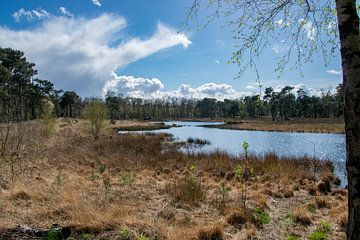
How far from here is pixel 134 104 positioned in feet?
394

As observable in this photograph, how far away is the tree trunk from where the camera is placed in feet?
8.34

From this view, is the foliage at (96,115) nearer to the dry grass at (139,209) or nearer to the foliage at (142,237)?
the dry grass at (139,209)

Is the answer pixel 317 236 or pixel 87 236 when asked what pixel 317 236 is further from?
pixel 87 236

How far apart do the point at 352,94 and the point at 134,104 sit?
11926 cm

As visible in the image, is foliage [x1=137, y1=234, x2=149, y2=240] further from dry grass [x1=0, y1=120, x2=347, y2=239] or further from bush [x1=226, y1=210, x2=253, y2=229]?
bush [x1=226, y1=210, x2=253, y2=229]

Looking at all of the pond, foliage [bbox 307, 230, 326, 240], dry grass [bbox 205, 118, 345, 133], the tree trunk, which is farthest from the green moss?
dry grass [bbox 205, 118, 345, 133]

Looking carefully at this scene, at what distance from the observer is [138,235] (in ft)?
14.0

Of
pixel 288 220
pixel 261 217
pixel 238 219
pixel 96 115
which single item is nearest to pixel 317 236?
pixel 288 220

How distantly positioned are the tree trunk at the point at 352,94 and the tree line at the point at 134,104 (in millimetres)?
872

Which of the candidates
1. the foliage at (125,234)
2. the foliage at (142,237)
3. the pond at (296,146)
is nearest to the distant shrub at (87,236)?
the foliage at (125,234)

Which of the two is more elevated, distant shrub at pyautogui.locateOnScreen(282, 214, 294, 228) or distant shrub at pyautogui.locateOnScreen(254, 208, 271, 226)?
distant shrub at pyautogui.locateOnScreen(254, 208, 271, 226)

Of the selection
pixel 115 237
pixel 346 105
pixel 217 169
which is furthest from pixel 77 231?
pixel 217 169

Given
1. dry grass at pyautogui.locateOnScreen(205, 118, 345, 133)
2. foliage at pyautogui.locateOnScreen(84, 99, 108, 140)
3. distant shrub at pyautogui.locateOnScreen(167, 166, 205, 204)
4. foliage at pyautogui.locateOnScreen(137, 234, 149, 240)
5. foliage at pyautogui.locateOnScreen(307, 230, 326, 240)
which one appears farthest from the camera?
dry grass at pyautogui.locateOnScreen(205, 118, 345, 133)

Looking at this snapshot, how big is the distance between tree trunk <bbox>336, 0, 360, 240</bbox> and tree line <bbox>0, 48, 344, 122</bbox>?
872mm
